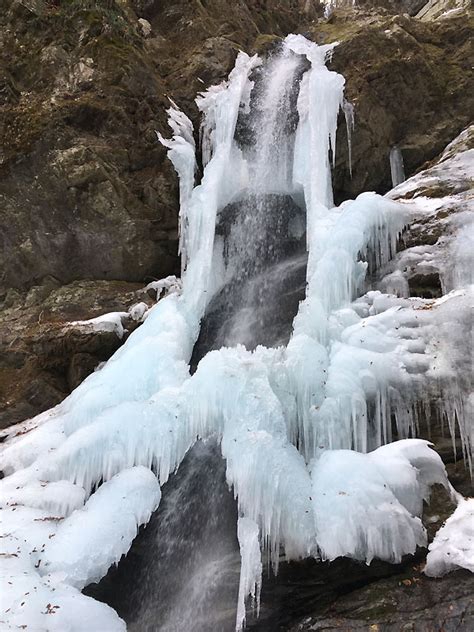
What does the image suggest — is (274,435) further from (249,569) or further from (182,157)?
(182,157)

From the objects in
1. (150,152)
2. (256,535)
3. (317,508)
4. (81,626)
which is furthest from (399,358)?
(150,152)

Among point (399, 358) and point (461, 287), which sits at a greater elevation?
point (461, 287)

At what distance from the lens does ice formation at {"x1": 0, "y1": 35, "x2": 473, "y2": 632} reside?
432 centimetres

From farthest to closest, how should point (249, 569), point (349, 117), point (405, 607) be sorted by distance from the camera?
point (349, 117) → point (249, 569) → point (405, 607)

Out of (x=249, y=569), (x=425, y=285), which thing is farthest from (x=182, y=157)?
(x=249, y=569)

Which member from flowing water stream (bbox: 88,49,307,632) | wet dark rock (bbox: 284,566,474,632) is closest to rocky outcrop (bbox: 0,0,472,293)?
flowing water stream (bbox: 88,49,307,632)

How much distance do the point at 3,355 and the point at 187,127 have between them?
5.79m

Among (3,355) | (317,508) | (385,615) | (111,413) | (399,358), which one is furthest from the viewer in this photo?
(3,355)

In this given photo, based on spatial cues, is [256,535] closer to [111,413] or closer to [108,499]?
[108,499]

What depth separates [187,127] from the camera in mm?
10750

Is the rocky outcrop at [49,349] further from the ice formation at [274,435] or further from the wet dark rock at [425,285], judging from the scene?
the wet dark rock at [425,285]

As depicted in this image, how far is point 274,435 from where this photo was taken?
16.9 feet

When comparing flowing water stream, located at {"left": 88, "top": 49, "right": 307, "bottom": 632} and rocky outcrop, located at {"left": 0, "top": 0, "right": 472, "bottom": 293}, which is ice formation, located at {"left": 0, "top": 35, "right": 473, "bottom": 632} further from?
rocky outcrop, located at {"left": 0, "top": 0, "right": 472, "bottom": 293}

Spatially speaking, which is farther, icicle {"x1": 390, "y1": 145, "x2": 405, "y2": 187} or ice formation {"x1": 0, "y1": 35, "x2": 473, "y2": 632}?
icicle {"x1": 390, "y1": 145, "x2": 405, "y2": 187}
